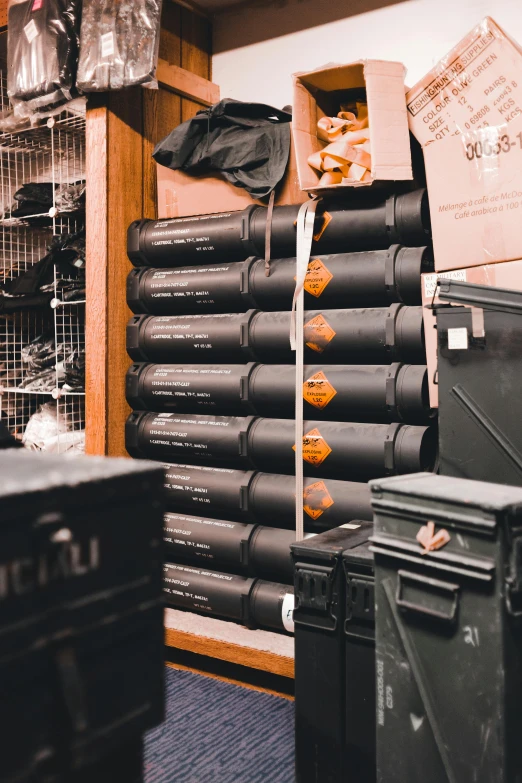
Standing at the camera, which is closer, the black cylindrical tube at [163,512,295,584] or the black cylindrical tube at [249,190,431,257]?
the black cylindrical tube at [249,190,431,257]

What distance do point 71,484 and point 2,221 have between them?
3186 millimetres

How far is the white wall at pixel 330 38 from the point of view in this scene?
2891 millimetres

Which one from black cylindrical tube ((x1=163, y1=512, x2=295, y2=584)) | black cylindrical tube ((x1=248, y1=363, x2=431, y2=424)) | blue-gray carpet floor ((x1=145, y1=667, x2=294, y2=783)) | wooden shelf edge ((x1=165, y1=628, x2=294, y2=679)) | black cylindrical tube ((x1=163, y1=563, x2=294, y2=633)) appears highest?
black cylindrical tube ((x1=248, y1=363, x2=431, y2=424))

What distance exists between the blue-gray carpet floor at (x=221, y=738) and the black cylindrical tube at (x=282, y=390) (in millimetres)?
1018

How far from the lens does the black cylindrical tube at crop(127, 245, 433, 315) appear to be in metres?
2.38

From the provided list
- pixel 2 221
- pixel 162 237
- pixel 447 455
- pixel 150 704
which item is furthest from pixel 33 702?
pixel 2 221

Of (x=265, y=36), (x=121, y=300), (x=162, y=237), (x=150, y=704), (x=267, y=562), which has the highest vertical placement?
(x=265, y=36)

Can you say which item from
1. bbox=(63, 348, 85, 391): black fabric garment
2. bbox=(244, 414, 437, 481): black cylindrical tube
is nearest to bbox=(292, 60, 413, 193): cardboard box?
bbox=(244, 414, 437, 481): black cylindrical tube

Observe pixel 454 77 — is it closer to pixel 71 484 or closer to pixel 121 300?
pixel 121 300

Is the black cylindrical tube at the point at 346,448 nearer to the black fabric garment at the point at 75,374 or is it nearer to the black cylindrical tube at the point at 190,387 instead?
the black cylindrical tube at the point at 190,387

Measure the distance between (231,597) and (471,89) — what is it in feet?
6.27

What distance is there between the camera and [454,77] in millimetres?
2217

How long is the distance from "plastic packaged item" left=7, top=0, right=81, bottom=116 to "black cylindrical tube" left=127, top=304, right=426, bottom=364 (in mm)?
1053

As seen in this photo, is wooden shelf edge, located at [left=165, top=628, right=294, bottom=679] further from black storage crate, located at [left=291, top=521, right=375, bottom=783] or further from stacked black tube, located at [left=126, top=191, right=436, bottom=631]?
black storage crate, located at [left=291, top=521, right=375, bottom=783]
